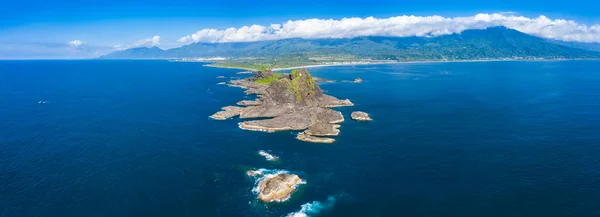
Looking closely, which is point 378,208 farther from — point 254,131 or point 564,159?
point 254,131

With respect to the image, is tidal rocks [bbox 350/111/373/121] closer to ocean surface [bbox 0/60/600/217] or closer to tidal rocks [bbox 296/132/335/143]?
ocean surface [bbox 0/60/600/217]

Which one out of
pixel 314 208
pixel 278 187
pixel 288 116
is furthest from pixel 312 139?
pixel 314 208

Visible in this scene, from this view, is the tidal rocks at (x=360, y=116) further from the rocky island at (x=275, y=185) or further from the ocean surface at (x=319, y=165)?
the rocky island at (x=275, y=185)

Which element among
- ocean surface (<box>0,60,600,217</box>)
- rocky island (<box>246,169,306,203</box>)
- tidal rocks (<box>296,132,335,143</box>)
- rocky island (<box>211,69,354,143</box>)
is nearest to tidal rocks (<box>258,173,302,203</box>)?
rocky island (<box>246,169,306,203</box>)

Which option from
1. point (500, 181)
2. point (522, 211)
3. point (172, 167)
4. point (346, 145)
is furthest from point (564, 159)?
point (172, 167)

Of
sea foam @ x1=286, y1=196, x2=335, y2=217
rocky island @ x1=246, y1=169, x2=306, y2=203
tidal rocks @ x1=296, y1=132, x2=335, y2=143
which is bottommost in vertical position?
sea foam @ x1=286, y1=196, x2=335, y2=217

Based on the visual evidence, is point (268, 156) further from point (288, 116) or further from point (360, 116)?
point (360, 116)

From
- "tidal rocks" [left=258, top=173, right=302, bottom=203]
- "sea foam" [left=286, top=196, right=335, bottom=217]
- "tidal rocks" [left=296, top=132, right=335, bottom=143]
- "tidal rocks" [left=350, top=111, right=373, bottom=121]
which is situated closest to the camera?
"sea foam" [left=286, top=196, right=335, bottom=217]
